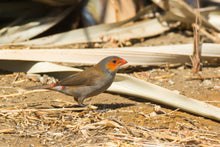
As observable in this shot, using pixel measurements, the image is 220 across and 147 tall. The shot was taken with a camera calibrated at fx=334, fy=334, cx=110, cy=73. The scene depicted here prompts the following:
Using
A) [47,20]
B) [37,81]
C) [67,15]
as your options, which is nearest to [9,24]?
[47,20]

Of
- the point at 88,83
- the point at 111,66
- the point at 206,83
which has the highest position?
the point at 111,66

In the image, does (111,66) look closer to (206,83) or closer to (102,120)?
(102,120)

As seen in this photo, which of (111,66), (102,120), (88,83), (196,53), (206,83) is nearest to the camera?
(102,120)

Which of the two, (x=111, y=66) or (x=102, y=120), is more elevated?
(x=111, y=66)

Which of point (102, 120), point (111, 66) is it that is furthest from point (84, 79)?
point (102, 120)

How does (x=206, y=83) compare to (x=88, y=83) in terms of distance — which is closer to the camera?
(x=88, y=83)

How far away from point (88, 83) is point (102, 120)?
21.4 inches

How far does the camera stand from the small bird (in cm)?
405

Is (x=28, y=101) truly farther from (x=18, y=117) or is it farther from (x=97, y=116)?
(x=97, y=116)

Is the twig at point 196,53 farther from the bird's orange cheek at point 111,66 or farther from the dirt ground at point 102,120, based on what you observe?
the bird's orange cheek at point 111,66

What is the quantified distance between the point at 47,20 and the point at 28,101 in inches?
94.9

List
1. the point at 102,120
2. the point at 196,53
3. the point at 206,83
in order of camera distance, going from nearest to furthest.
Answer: the point at 102,120 < the point at 206,83 < the point at 196,53

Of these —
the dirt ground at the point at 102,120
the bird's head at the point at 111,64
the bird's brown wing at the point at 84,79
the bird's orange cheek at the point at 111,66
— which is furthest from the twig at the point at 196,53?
the bird's brown wing at the point at 84,79

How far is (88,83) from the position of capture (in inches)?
161
